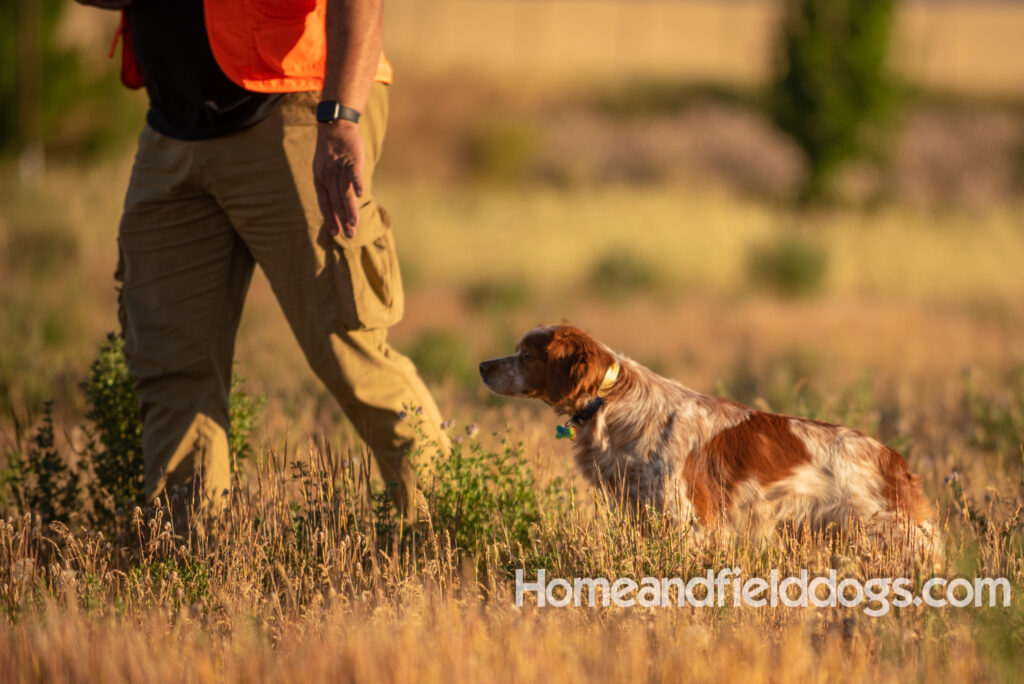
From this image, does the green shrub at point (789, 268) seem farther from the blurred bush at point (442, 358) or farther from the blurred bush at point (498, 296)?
the blurred bush at point (442, 358)

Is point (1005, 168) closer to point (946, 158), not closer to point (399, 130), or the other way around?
point (946, 158)

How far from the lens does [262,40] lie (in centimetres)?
376

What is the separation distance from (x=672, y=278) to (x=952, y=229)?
6.92 metres

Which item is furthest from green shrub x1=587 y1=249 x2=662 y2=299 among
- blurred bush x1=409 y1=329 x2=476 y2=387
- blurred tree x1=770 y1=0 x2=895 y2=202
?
blurred tree x1=770 y1=0 x2=895 y2=202

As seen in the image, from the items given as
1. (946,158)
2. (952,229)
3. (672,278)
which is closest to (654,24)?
(946,158)

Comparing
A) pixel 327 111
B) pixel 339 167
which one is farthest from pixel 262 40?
pixel 339 167

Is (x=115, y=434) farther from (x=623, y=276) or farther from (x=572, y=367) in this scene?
(x=623, y=276)

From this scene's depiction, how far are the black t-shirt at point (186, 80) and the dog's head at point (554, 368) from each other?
1.21 m

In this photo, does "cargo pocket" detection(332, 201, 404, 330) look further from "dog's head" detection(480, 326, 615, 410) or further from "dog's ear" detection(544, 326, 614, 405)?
"dog's ear" detection(544, 326, 614, 405)

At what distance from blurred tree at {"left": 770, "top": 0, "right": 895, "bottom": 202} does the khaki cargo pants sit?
20.8 m

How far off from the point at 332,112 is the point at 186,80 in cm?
64

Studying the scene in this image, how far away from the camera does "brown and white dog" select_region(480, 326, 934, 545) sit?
12.6 feet

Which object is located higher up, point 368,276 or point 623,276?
point 368,276

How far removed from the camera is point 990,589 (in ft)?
11.3
